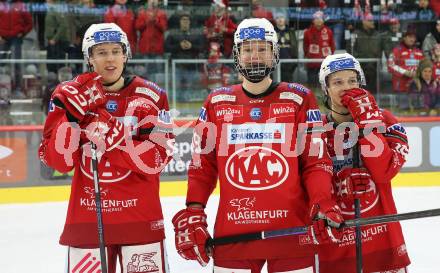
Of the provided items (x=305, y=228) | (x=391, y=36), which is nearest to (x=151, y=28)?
(x=391, y=36)

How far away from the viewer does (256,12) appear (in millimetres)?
7395

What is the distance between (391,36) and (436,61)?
0.57 m

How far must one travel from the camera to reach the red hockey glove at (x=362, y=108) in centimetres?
235

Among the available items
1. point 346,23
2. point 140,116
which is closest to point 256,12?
Answer: point 346,23

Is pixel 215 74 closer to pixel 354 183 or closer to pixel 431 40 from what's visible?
pixel 431 40

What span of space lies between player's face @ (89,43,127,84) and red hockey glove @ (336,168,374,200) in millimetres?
896

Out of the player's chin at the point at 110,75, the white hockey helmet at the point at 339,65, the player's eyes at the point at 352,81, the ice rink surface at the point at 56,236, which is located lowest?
the ice rink surface at the point at 56,236

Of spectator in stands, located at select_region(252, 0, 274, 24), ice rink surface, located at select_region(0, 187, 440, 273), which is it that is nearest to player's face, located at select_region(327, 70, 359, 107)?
ice rink surface, located at select_region(0, 187, 440, 273)

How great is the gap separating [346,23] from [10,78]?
3.58 metres

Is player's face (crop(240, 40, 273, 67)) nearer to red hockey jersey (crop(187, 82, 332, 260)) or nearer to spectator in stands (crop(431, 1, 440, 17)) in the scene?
red hockey jersey (crop(187, 82, 332, 260))

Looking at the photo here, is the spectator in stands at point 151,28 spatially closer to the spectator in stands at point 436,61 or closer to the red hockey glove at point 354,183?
the spectator in stands at point 436,61

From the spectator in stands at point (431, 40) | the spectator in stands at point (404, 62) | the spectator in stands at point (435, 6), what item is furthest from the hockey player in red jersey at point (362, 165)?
the spectator in stands at point (435, 6)

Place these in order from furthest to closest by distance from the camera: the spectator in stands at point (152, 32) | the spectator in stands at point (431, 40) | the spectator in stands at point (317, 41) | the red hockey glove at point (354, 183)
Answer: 1. the spectator in stands at point (431, 40)
2. the spectator in stands at point (317, 41)
3. the spectator in stands at point (152, 32)
4. the red hockey glove at point (354, 183)

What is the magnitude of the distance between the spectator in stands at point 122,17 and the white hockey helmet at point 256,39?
474 cm
